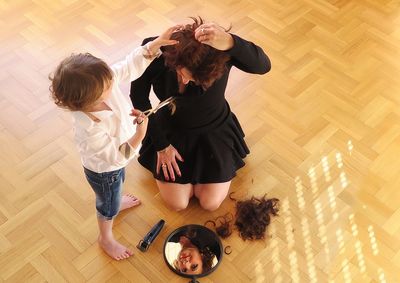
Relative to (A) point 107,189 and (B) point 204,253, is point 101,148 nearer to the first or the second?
(A) point 107,189

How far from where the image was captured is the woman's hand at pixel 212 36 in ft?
4.43

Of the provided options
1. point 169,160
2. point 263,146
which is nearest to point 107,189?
point 169,160

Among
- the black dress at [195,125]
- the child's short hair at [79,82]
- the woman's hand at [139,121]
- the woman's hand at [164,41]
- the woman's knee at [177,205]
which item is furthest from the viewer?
the woman's knee at [177,205]

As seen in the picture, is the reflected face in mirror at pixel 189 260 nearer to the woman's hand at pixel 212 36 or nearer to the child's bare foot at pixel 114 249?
the child's bare foot at pixel 114 249

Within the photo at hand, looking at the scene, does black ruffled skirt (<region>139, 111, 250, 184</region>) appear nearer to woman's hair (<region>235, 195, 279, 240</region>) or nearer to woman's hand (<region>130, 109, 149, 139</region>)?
woman's hair (<region>235, 195, 279, 240</region>)

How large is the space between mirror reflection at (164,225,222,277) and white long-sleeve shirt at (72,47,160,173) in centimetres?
49

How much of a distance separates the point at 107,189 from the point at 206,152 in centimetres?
46

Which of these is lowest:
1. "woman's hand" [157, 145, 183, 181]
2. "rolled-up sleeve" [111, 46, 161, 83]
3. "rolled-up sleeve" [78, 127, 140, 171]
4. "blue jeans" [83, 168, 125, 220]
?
"woman's hand" [157, 145, 183, 181]

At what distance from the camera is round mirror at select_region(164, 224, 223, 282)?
1.67 metres

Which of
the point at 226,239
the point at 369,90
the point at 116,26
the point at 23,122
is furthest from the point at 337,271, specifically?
the point at 116,26

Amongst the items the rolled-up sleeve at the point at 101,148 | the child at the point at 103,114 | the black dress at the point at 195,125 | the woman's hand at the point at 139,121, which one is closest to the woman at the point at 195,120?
the black dress at the point at 195,125

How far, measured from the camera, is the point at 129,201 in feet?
6.03

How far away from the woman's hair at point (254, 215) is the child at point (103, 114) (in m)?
0.51

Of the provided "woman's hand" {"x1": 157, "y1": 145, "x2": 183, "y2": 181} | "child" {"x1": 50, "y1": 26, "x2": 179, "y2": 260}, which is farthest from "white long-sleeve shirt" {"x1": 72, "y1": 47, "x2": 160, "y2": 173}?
"woman's hand" {"x1": 157, "y1": 145, "x2": 183, "y2": 181}
